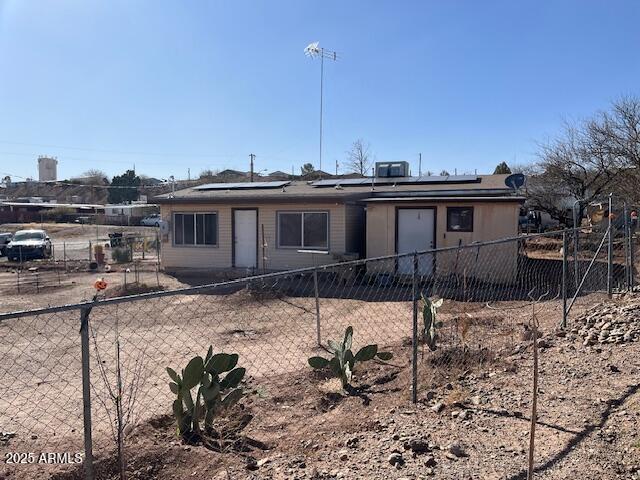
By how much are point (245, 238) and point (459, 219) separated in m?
7.16

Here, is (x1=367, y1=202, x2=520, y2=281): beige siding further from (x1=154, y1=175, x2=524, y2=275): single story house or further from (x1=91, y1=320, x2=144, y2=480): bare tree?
(x1=91, y1=320, x2=144, y2=480): bare tree

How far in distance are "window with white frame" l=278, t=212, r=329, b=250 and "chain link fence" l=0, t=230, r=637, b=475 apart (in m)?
1.72

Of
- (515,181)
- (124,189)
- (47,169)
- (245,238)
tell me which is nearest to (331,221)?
(245,238)

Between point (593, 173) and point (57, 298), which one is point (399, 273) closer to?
point (57, 298)

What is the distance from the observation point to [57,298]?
13.9 m

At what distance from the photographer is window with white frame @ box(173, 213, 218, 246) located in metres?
18.3

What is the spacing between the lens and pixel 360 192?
17.0 m

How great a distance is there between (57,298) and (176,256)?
17.5 ft

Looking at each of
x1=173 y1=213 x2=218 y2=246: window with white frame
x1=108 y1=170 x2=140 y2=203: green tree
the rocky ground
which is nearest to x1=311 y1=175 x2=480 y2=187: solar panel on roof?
x1=173 y1=213 x2=218 y2=246: window with white frame

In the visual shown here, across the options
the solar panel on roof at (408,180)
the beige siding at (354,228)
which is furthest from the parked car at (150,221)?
the beige siding at (354,228)

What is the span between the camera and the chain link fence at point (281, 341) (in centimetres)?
457

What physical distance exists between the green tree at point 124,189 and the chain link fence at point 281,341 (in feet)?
217

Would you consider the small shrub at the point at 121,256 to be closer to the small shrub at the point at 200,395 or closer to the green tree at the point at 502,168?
the small shrub at the point at 200,395

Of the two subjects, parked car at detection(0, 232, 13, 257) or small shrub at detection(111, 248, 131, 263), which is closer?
small shrub at detection(111, 248, 131, 263)
